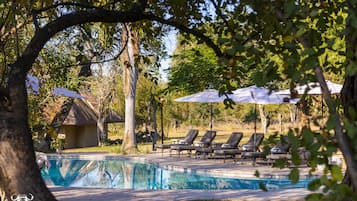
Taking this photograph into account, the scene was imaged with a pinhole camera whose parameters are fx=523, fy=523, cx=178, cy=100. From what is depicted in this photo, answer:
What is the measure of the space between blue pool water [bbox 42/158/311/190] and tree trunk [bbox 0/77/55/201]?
349 inches

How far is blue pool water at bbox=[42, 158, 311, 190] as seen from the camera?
13008 mm

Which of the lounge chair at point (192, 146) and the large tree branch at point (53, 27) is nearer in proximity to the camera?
the large tree branch at point (53, 27)

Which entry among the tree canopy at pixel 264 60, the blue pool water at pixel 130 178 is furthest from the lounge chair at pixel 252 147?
the tree canopy at pixel 264 60

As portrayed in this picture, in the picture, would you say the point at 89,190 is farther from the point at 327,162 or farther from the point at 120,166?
the point at 327,162

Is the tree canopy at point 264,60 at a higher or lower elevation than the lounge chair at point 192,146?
higher

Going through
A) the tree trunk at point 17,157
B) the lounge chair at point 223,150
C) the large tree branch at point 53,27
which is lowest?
the lounge chair at point 223,150

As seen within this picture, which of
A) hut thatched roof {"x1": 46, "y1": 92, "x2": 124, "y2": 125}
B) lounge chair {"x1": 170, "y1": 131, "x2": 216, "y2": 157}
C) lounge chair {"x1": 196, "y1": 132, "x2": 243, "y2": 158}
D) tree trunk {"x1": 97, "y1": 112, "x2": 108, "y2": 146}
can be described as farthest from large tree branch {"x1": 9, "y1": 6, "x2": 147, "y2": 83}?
tree trunk {"x1": 97, "y1": 112, "x2": 108, "y2": 146}

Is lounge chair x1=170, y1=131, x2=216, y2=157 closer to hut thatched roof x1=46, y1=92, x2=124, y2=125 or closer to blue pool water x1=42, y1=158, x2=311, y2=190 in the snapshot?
blue pool water x1=42, y1=158, x2=311, y2=190

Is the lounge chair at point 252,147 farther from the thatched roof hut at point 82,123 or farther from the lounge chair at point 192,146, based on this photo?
the thatched roof hut at point 82,123

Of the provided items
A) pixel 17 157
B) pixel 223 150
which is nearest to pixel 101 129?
pixel 223 150

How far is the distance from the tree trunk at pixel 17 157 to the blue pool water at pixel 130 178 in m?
8.87

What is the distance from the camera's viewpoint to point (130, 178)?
15586 millimetres

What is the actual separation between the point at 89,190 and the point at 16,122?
728 cm

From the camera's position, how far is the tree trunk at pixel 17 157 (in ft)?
10.1
